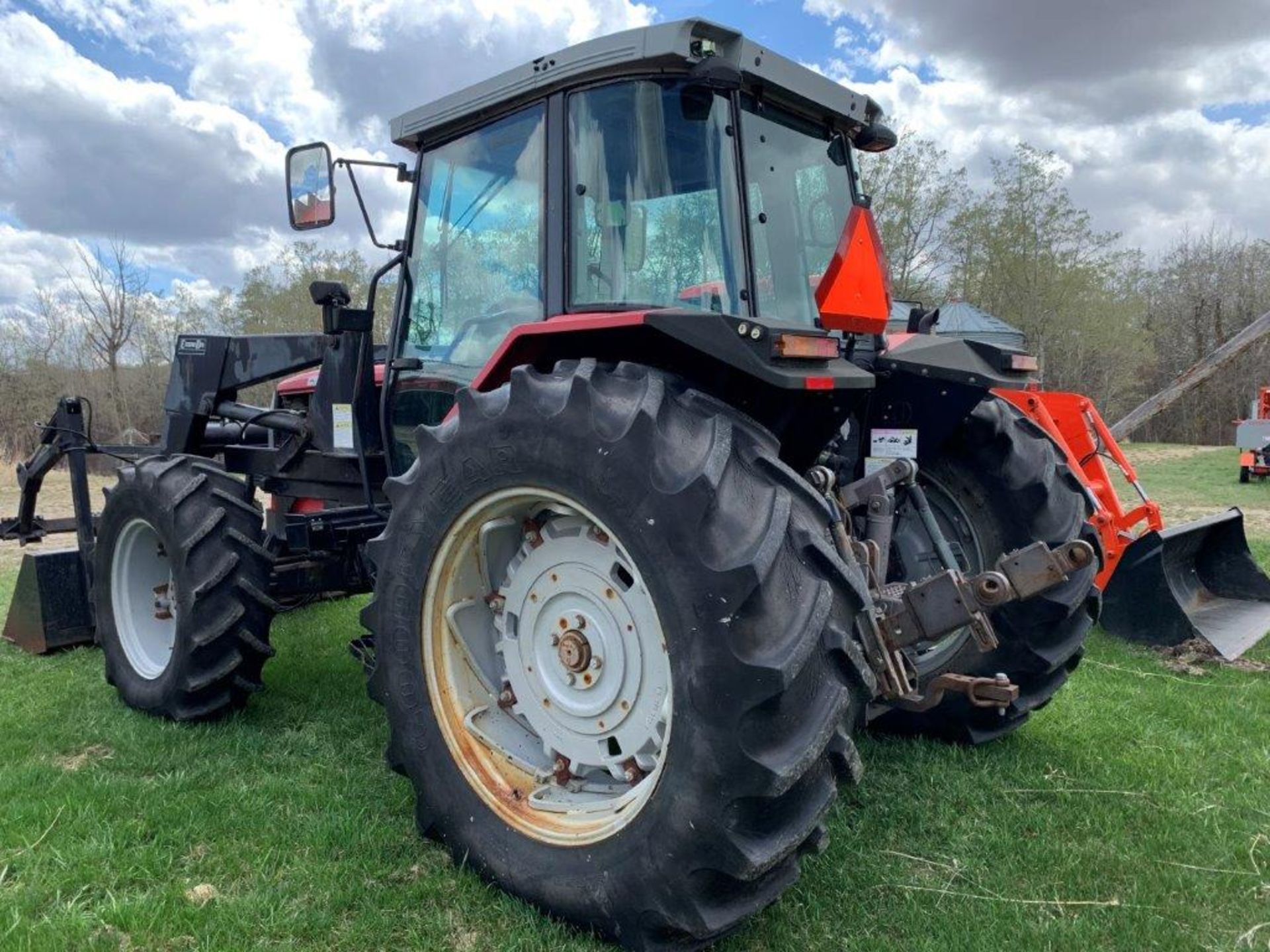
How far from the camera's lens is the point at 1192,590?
5.52 meters

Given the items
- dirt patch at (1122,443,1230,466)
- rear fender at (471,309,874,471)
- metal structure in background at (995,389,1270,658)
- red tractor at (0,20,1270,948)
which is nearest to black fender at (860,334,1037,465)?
red tractor at (0,20,1270,948)

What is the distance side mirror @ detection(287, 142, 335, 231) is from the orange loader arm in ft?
11.7

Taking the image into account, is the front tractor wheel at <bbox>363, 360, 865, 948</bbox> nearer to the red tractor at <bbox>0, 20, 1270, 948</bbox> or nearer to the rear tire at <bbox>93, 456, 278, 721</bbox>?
the red tractor at <bbox>0, 20, 1270, 948</bbox>

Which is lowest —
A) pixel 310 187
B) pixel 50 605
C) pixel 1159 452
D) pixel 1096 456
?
pixel 1159 452

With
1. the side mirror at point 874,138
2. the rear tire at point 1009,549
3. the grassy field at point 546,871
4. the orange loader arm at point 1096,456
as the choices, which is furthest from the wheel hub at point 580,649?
the orange loader arm at point 1096,456

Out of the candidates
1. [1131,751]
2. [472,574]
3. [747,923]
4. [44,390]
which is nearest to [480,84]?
[472,574]

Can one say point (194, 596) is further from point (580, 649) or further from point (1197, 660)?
point (1197, 660)

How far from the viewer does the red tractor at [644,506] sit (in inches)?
81.2

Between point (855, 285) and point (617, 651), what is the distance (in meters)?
1.27

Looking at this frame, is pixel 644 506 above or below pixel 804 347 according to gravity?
below

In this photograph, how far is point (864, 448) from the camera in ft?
10.5

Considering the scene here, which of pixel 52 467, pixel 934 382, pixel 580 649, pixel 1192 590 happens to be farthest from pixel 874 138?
pixel 52 467

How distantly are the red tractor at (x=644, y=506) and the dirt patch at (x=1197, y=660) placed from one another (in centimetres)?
178

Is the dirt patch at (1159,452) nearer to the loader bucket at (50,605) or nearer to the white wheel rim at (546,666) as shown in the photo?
the loader bucket at (50,605)
